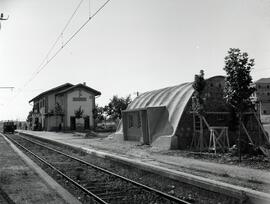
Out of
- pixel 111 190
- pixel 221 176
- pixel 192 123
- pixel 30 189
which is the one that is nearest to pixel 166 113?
pixel 192 123

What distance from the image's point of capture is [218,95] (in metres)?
19.5

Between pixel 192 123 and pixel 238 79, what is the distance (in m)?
6.11

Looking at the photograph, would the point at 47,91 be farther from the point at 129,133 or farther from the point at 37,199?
the point at 37,199

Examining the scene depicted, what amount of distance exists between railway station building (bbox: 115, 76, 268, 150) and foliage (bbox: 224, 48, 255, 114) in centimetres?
302

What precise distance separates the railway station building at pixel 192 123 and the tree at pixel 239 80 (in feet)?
9.87

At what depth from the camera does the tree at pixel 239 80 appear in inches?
532

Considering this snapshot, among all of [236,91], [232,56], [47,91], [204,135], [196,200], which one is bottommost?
[196,200]

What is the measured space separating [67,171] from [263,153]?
809 centimetres

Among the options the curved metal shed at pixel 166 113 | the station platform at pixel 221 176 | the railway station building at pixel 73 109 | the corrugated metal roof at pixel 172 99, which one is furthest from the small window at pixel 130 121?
the railway station building at pixel 73 109

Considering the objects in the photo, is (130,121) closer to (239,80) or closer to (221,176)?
(239,80)

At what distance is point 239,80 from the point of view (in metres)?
13.5

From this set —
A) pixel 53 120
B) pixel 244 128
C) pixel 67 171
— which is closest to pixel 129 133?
pixel 244 128

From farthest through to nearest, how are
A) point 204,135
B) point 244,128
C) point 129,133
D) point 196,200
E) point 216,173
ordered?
point 129,133 → point 204,135 → point 244,128 → point 216,173 → point 196,200

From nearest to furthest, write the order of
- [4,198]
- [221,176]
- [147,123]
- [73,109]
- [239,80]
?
[4,198]
[221,176]
[239,80]
[147,123]
[73,109]
